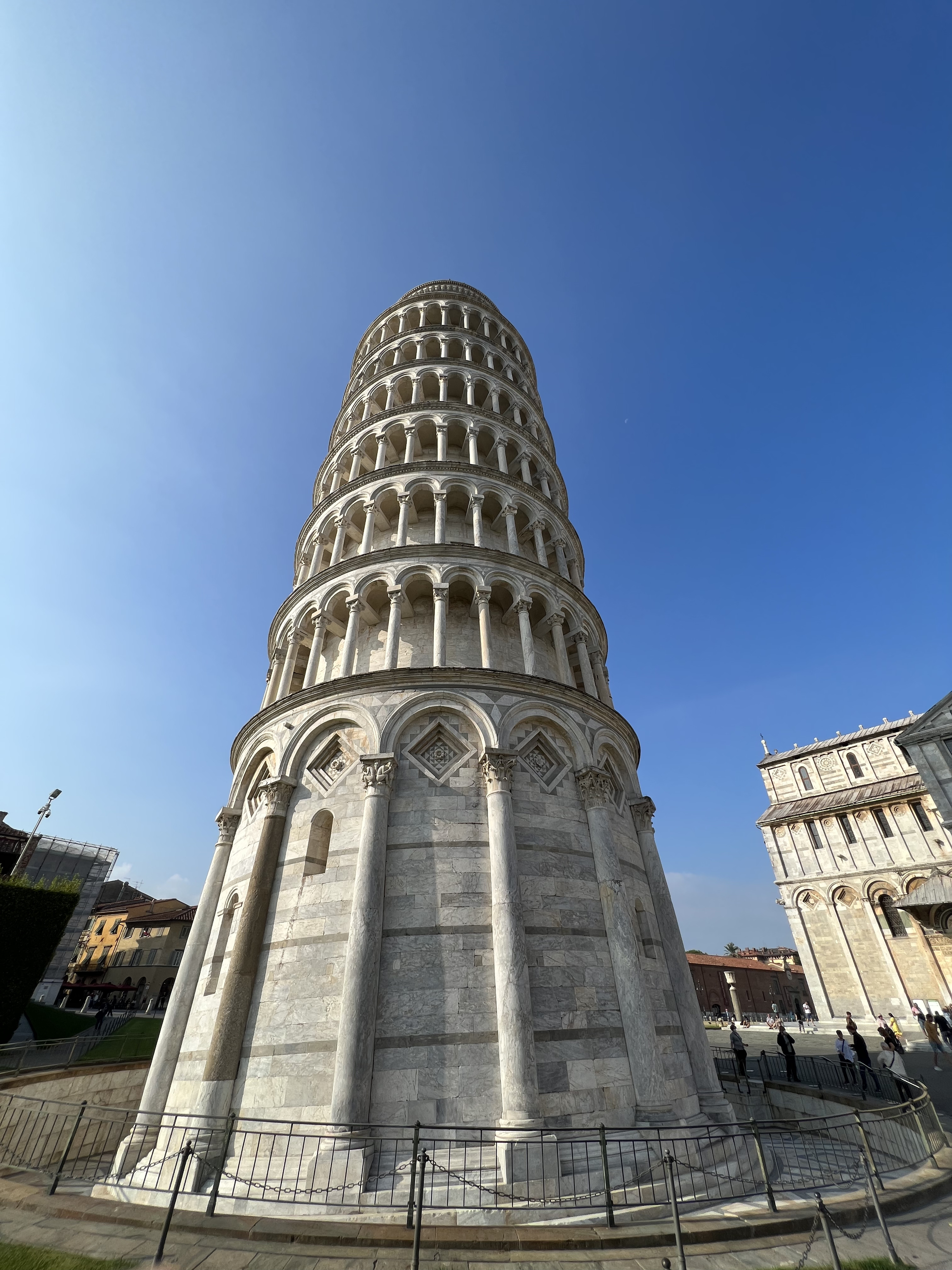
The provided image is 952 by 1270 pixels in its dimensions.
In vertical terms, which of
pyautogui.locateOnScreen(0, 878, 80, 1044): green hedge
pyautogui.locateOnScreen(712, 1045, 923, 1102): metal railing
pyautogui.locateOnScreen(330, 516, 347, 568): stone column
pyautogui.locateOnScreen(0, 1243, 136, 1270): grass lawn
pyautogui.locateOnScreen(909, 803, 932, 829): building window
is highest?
pyautogui.locateOnScreen(330, 516, 347, 568): stone column

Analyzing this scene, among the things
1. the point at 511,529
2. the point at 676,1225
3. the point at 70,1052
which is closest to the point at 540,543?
the point at 511,529

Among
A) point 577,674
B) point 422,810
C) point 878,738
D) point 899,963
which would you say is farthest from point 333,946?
point 878,738

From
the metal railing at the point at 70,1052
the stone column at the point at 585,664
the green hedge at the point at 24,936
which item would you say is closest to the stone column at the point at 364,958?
the stone column at the point at 585,664

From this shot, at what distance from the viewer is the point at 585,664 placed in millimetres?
16969

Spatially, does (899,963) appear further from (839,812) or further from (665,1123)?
(665,1123)

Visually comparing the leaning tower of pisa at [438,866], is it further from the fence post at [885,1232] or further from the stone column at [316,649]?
the fence post at [885,1232]

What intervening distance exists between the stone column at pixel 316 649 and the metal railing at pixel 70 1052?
10540mm

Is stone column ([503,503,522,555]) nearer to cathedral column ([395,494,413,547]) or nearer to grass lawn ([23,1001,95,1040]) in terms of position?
cathedral column ([395,494,413,547])

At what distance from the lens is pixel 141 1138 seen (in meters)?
10.9

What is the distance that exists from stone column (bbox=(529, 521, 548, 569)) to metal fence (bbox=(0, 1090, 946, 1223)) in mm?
13663

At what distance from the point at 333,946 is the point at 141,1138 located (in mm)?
5446

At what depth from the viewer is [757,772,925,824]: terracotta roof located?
3719 cm

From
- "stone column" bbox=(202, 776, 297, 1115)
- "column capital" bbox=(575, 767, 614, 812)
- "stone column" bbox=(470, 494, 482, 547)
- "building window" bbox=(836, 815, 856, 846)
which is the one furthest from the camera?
"building window" bbox=(836, 815, 856, 846)

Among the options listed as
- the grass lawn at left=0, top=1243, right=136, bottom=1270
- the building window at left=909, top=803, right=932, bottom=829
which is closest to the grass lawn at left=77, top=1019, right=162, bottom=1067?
the grass lawn at left=0, top=1243, right=136, bottom=1270
